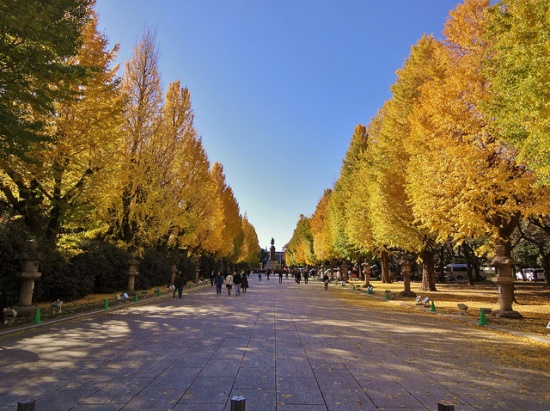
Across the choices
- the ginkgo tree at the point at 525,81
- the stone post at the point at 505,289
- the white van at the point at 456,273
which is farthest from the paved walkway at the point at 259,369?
the white van at the point at 456,273

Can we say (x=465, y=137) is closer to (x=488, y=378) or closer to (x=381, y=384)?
(x=488, y=378)

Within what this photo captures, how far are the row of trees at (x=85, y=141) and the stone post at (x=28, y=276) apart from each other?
2.32 meters

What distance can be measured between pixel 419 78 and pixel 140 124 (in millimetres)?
16959

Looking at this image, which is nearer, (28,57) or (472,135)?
(28,57)

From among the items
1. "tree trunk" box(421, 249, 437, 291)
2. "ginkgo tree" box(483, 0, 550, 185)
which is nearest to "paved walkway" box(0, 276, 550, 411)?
"ginkgo tree" box(483, 0, 550, 185)

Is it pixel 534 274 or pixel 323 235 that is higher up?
pixel 323 235

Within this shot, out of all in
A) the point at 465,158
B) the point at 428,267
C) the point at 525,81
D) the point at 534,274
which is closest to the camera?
the point at 525,81

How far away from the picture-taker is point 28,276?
12.4 meters

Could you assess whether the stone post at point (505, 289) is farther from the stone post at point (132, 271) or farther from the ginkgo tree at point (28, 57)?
the stone post at point (132, 271)

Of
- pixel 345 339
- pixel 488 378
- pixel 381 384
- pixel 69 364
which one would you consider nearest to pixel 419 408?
pixel 381 384

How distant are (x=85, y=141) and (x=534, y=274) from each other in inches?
2265

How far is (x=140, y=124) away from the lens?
22.1 metres

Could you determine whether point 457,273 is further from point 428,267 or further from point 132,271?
point 132,271

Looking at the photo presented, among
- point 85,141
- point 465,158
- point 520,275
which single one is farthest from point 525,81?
point 520,275
